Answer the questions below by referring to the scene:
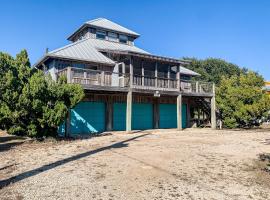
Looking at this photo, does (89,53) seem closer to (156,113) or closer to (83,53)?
(83,53)

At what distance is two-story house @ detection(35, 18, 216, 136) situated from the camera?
18016 mm

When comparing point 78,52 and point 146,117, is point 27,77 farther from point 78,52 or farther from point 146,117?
point 146,117

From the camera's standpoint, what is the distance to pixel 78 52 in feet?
63.9

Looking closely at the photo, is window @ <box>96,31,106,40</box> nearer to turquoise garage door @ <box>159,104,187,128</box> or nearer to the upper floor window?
the upper floor window

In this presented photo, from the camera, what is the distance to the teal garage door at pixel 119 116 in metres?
20.3

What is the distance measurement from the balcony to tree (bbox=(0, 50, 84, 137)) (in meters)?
2.20

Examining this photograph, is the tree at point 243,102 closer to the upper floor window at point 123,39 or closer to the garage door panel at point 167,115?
the garage door panel at point 167,115

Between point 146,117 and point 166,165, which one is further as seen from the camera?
point 146,117

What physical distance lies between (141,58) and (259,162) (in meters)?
12.0

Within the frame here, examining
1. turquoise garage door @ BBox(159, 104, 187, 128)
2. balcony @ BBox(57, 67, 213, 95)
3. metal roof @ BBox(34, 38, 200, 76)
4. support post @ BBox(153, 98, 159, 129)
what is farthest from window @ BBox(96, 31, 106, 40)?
turquoise garage door @ BBox(159, 104, 187, 128)

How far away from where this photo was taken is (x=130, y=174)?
718 centimetres

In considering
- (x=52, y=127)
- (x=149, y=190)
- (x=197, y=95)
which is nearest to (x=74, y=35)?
(x=197, y=95)

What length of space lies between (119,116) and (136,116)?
1.91m

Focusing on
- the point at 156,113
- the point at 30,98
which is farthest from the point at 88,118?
the point at 156,113
